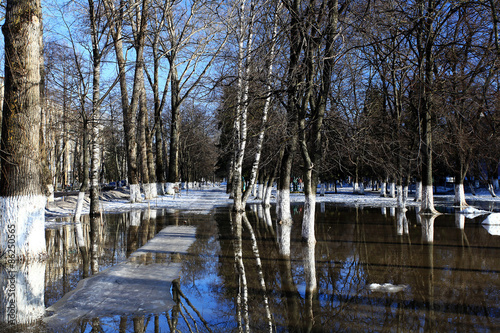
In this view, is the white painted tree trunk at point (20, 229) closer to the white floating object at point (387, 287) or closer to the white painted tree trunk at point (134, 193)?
the white floating object at point (387, 287)

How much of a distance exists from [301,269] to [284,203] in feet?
23.2

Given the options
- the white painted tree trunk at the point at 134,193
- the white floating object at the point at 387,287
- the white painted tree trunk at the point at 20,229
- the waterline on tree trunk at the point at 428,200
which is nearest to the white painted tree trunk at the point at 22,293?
the white painted tree trunk at the point at 20,229

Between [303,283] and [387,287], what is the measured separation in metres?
Result: 1.35

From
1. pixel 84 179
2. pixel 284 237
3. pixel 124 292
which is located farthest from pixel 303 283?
pixel 84 179

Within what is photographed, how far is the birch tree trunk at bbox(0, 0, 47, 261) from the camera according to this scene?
823 cm

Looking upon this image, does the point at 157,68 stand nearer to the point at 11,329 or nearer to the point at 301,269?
the point at 301,269

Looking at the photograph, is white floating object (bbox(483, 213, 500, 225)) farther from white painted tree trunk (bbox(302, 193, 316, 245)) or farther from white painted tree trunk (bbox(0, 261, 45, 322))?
white painted tree trunk (bbox(0, 261, 45, 322))

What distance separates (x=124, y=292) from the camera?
649 centimetres

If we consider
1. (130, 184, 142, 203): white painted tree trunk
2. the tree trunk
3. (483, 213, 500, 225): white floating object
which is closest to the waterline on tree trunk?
(483, 213, 500, 225): white floating object

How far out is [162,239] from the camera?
12.0 metres

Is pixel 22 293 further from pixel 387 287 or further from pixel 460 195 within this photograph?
pixel 460 195

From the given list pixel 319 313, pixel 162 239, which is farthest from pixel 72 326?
pixel 162 239

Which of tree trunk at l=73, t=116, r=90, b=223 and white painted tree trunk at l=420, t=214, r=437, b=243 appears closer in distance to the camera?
white painted tree trunk at l=420, t=214, r=437, b=243

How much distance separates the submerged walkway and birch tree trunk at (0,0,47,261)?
6.29 feet
